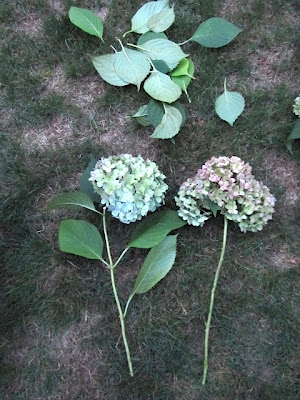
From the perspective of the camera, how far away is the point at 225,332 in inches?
57.1

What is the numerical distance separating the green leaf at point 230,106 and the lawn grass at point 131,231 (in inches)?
1.8

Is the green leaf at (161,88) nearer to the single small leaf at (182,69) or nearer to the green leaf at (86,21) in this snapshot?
the single small leaf at (182,69)

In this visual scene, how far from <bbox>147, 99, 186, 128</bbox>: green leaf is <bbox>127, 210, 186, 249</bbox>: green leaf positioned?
32 centimetres

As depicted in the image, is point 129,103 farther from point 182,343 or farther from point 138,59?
point 182,343

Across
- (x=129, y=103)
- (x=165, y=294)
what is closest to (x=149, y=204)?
(x=165, y=294)

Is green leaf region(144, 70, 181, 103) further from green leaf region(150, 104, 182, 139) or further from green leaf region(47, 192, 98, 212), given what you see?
green leaf region(47, 192, 98, 212)

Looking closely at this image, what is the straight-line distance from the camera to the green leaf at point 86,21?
1.56 metres

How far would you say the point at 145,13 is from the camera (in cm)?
160

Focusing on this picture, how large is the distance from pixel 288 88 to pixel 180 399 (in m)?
1.16

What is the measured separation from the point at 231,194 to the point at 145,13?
77 cm

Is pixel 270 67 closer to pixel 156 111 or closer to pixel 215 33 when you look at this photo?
pixel 215 33

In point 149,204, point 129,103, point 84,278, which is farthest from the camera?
point 129,103

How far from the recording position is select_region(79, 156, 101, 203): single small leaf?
4.79 ft

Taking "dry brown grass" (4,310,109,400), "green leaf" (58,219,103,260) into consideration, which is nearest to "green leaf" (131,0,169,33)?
"green leaf" (58,219,103,260)
